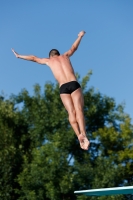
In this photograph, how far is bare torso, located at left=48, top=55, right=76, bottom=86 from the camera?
698cm

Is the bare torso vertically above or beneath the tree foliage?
beneath

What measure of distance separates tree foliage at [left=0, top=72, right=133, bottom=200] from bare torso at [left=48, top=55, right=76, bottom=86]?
1179 cm

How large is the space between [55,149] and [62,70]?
12137mm

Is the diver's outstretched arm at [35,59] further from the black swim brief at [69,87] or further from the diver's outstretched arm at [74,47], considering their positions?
the black swim brief at [69,87]

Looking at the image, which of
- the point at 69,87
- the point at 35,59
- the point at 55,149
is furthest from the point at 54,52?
the point at 55,149

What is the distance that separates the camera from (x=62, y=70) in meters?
7.00

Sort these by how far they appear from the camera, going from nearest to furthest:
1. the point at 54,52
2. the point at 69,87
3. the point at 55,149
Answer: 1. the point at 69,87
2. the point at 54,52
3. the point at 55,149

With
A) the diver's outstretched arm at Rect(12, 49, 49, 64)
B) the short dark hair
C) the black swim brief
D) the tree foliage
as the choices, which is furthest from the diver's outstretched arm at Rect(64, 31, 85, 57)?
the tree foliage

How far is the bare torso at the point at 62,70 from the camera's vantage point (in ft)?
22.9

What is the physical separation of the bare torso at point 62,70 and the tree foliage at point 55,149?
1179 centimetres

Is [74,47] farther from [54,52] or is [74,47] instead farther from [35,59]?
[35,59]

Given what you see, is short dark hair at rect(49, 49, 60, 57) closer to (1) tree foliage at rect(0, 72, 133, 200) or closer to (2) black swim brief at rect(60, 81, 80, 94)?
(2) black swim brief at rect(60, 81, 80, 94)

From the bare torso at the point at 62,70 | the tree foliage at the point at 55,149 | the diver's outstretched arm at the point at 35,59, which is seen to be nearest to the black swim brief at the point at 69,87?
the bare torso at the point at 62,70

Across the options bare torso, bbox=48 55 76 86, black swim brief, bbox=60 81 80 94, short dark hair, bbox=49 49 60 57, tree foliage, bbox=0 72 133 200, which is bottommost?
black swim brief, bbox=60 81 80 94
